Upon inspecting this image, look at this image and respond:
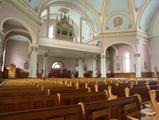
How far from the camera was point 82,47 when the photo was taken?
20672 millimetres

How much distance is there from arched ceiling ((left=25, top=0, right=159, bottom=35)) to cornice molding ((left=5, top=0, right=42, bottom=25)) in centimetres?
452

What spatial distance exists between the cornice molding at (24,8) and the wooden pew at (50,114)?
13175mm

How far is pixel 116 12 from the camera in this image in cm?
2219

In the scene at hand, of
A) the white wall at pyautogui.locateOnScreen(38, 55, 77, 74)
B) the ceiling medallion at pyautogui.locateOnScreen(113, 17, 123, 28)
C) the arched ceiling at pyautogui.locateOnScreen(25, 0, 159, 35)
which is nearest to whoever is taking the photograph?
the arched ceiling at pyautogui.locateOnScreen(25, 0, 159, 35)

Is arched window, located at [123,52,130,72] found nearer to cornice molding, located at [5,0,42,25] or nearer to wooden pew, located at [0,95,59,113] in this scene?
cornice molding, located at [5,0,42,25]

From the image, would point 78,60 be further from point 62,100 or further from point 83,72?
point 62,100

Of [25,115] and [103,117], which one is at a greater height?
[25,115]

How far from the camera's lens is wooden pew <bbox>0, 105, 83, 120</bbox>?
1516 millimetres

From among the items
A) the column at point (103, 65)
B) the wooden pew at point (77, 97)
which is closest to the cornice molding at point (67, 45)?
the column at point (103, 65)

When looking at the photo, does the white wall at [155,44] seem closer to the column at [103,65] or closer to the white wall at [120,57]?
the white wall at [120,57]

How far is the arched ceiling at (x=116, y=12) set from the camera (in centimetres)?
2091

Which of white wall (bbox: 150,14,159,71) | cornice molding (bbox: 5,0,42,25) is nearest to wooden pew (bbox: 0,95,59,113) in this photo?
cornice molding (bbox: 5,0,42,25)

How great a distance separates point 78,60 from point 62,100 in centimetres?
2371

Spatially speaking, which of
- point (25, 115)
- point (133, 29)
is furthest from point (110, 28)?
point (25, 115)
